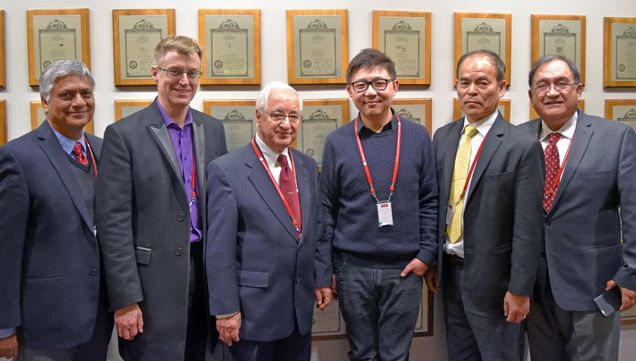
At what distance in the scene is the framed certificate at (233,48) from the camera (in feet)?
8.59

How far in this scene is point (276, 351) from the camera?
211cm

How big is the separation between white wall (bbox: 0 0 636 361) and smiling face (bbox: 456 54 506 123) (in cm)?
58

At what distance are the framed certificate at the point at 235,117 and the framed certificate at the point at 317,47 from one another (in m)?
0.30

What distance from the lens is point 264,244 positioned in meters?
1.96

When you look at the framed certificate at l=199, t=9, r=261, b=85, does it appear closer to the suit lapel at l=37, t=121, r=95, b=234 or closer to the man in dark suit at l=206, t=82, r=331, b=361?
the man in dark suit at l=206, t=82, r=331, b=361

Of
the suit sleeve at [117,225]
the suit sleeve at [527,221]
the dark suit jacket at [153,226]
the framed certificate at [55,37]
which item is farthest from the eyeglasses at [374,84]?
the framed certificate at [55,37]

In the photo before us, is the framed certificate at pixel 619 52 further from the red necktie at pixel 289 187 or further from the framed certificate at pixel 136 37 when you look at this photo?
the framed certificate at pixel 136 37

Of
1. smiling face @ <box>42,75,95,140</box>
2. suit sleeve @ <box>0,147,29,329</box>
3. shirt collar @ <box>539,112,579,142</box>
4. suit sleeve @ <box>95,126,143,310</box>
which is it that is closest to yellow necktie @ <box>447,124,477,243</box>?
shirt collar @ <box>539,112,579,142</box>

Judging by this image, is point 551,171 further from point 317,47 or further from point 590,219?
point 317,47

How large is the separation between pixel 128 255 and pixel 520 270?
1.62 m

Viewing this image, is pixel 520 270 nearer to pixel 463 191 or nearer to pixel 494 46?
pixel 463 191

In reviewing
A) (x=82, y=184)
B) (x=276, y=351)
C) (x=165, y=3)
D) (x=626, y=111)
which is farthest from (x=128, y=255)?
(x=626, y=111)

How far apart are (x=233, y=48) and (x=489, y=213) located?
1582 millimetres

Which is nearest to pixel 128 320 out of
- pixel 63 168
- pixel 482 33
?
pixel 63 168
